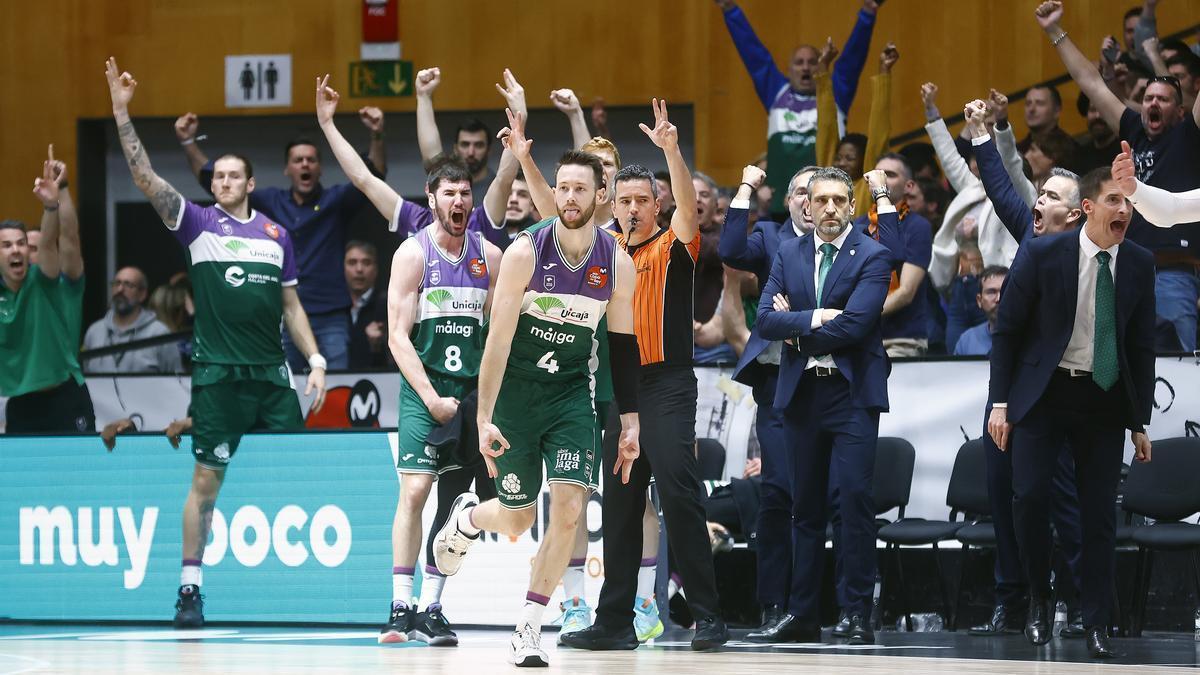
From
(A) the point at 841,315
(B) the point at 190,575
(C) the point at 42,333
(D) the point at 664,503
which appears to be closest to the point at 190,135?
(C) the point at 42,333

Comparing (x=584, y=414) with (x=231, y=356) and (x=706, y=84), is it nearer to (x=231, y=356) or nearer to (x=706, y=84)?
(x=231, y=356)

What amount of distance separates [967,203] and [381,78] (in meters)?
6.68

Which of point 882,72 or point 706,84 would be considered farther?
point 706,84

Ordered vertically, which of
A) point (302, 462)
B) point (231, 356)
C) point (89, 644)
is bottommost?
point (89, 644)

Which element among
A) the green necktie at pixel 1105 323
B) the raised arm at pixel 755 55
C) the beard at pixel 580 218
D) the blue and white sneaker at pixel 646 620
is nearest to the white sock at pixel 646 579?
the blue and white sneaker at pixel 646 620

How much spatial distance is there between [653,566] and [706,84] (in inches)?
280

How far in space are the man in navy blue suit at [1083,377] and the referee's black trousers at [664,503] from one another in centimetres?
143

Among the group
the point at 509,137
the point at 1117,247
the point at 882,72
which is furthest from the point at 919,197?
the point at 509,137

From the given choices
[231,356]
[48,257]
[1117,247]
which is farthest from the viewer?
[48,257]

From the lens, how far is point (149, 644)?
313 inches

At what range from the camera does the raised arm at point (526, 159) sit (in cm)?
699

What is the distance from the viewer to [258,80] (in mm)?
15102

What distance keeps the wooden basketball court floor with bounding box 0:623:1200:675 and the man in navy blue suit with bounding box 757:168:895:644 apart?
34 cm

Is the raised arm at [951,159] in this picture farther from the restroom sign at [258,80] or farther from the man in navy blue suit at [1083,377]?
the restroom sign at [258,80]
